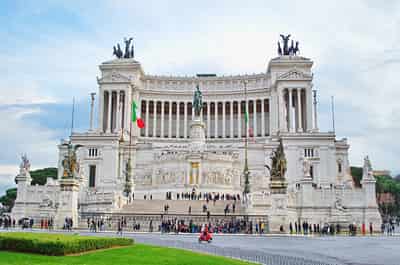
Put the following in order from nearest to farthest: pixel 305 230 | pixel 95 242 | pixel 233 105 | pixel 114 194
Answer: pixel 95 242 < pixel 305 230 < pixel 114 194 < pixel 233 105

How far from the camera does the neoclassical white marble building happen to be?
55.4 m

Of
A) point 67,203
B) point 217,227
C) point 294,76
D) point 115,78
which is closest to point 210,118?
point 294,76

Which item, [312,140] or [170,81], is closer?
[312,140]

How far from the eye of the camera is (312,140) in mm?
82000

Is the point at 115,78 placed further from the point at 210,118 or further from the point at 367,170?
the point at 367,170

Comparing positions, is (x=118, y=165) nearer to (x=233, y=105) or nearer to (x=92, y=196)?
(x=92, y=196)

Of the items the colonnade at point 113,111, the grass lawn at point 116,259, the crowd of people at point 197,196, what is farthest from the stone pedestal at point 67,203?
the colonnade at point 113,111

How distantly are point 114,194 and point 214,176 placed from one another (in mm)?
23969

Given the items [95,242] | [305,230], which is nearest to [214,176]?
[305,230]

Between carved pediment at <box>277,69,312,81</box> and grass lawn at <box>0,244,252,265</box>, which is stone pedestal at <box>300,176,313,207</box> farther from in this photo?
carved pediment at <box>277,69,312,81</box>

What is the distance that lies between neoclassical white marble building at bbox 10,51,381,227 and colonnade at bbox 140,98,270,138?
0.24 metres

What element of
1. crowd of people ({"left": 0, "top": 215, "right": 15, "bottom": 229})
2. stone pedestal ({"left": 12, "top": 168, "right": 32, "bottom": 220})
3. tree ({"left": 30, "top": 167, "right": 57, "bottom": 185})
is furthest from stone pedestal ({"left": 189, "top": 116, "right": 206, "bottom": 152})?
tree ({"left": 30, "top": 167, "right": 57, "bottom": 185})

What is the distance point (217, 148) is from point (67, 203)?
45713mm

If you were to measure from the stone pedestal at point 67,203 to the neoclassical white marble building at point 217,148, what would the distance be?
3.21ft
